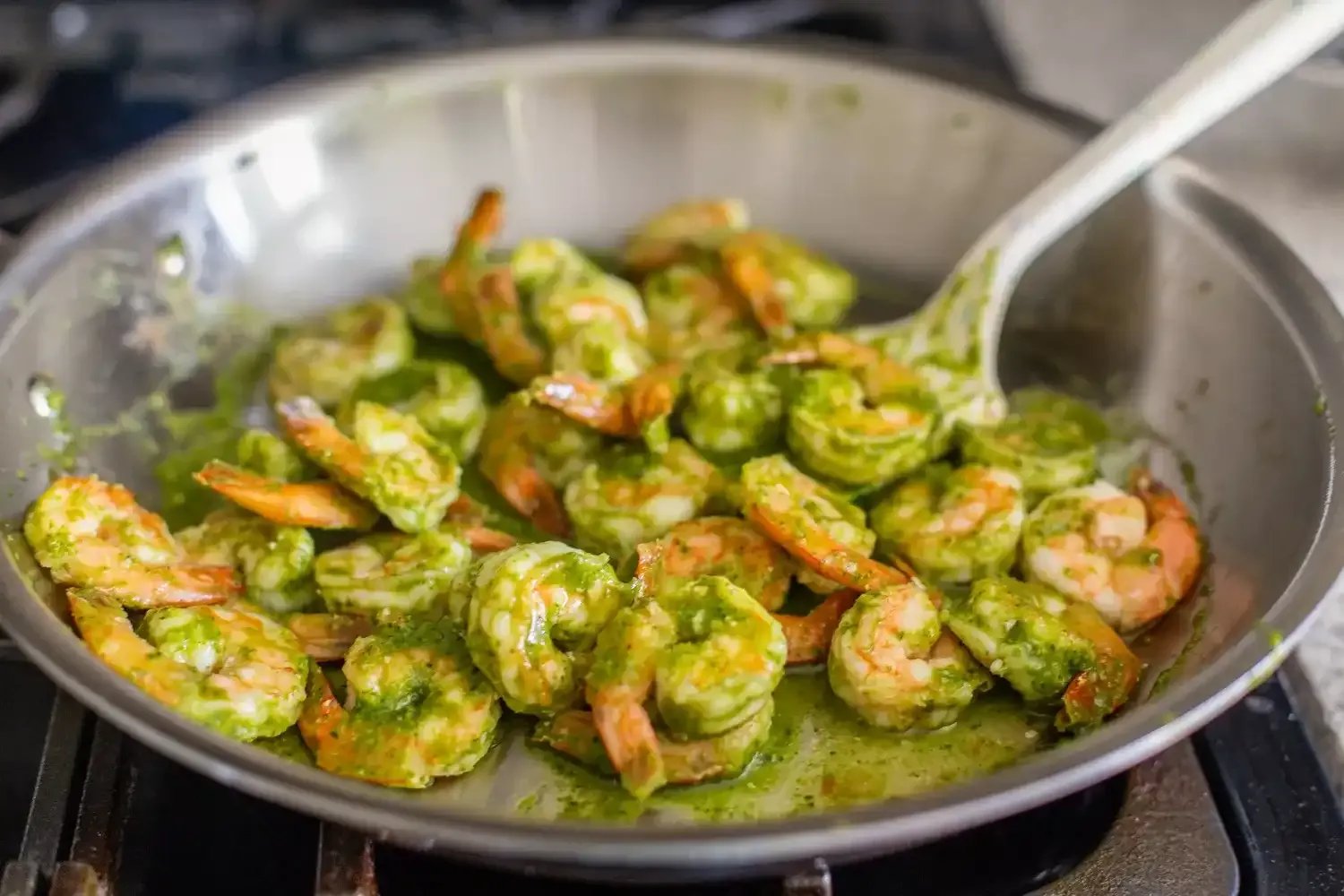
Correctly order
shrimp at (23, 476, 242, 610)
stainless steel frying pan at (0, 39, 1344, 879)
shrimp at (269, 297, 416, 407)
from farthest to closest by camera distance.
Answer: shrimp at (269, 297, 416, 407) < shrimp at (23, 476, 242, 610) < stainless steel frying pan at (0, 39, 1344, 879)

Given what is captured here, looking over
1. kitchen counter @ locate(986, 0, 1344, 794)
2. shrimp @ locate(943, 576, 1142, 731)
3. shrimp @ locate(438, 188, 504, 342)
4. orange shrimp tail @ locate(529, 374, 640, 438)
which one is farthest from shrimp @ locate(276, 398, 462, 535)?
kitchen counter @ locate(986, 0, 1344, 794)

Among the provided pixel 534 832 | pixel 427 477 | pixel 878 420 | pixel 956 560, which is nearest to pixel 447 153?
pixel 427 477

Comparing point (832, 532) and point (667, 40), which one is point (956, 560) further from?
point (667, 40)

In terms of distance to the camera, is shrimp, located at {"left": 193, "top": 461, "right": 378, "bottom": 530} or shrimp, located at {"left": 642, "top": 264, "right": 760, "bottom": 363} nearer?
shrimp, located at {"left": 193, "top": 461, "right": 378, "bottom": 530}

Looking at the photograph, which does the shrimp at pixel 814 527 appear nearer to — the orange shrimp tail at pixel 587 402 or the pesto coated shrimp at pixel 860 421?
the pesto coated shrimp at pixel 860 421

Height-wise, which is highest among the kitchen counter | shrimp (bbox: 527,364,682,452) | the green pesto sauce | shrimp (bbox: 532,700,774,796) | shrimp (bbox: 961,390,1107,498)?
the kitchen counter

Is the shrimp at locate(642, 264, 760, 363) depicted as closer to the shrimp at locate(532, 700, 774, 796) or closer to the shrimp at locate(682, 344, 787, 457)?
the shrimp at locate(682, 344, 787, 457)
